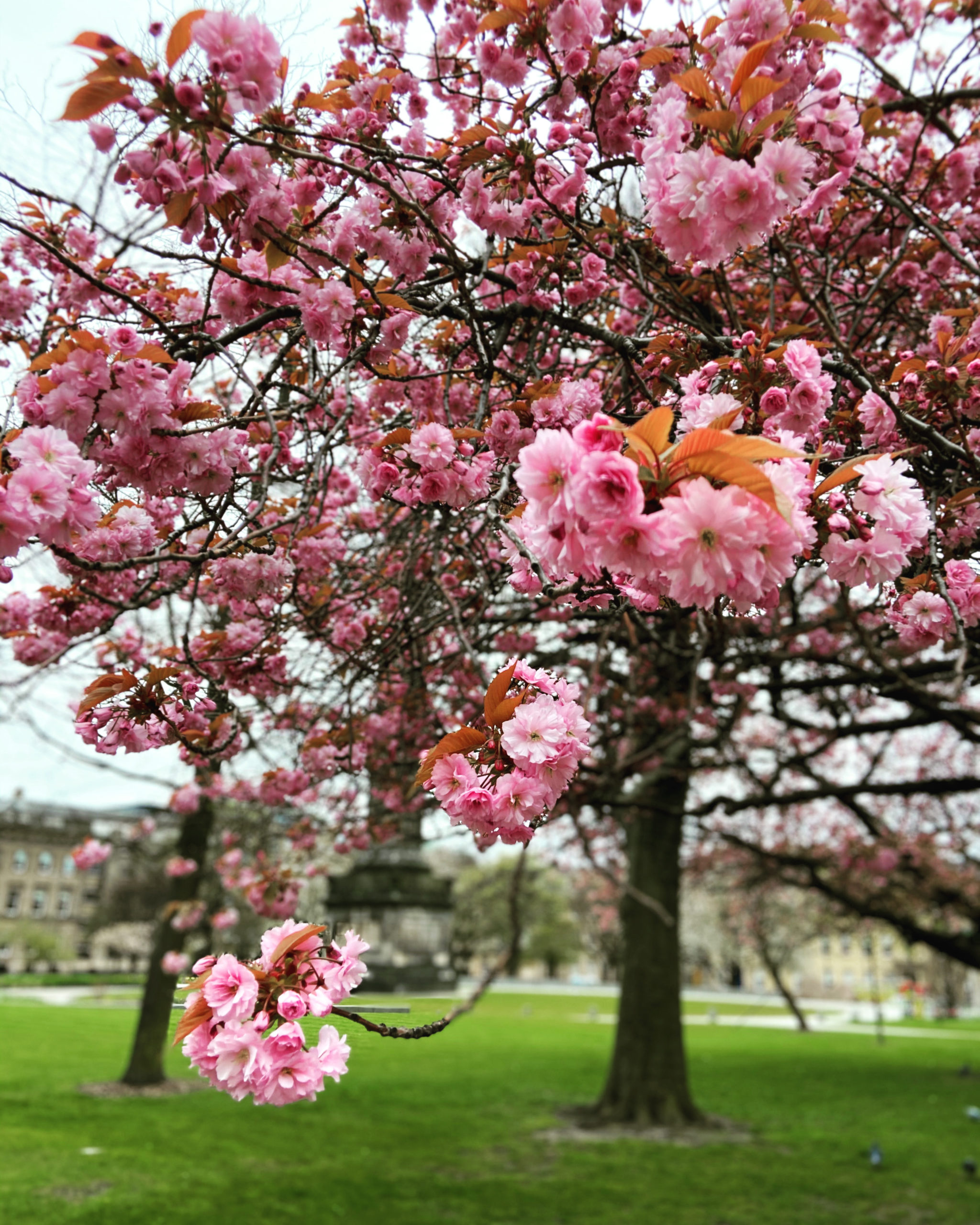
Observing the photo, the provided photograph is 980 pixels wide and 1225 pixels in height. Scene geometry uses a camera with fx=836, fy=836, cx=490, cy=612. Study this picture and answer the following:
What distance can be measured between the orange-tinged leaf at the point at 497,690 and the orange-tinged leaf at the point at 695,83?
1.15 m

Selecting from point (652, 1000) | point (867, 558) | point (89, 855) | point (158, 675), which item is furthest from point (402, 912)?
point (867, 558)

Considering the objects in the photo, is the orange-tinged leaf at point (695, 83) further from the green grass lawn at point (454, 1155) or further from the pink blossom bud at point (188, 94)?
the green grass lawn at point (454, 1155)

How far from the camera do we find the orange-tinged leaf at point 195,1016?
53.3 inches

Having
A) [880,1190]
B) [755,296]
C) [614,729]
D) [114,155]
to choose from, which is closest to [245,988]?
[114,155]

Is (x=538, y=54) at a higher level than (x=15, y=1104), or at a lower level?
higher

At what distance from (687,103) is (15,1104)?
10.3m

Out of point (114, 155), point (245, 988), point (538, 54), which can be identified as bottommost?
point (245, 988)

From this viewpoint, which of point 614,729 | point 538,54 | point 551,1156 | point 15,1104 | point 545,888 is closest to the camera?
point 538,54

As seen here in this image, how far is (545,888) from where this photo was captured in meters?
44.2

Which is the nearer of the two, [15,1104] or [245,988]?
[245,988]

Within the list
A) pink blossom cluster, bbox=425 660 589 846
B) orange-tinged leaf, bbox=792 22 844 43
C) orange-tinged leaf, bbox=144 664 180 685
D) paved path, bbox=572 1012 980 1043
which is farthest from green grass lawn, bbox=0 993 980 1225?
paved path, bbox=572 1012 980 1043

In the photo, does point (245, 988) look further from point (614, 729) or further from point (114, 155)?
point (614, 729)

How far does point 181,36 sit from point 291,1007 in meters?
1.72

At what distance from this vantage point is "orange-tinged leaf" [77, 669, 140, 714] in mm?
1950
